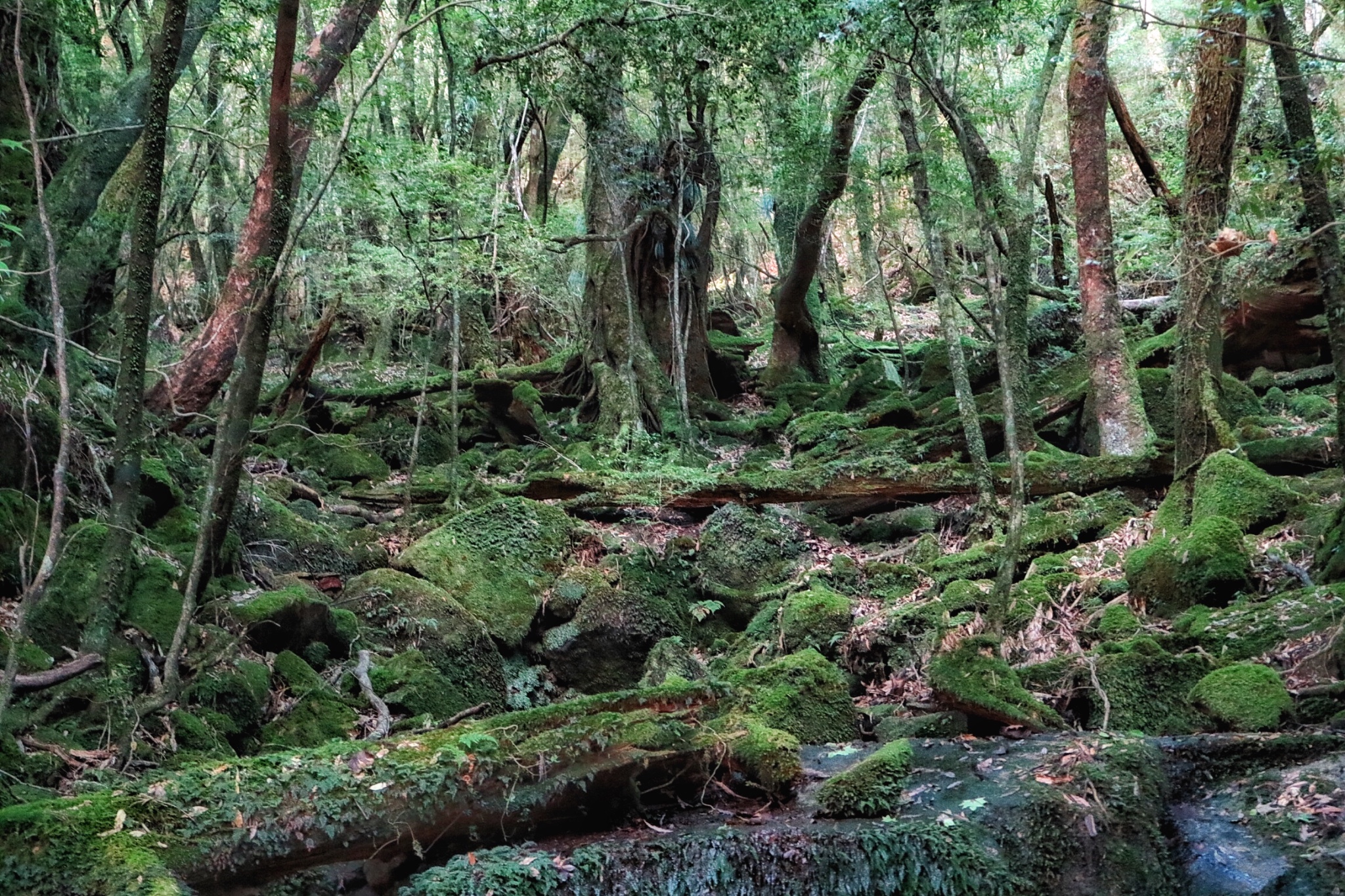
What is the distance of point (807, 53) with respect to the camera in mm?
11297

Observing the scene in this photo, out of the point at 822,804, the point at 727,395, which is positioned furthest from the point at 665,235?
the point at 822,804

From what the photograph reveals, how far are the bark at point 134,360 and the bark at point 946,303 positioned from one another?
265 inches

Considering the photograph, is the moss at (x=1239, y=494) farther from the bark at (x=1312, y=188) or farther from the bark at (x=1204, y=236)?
the bark at (x=1312, y=188)

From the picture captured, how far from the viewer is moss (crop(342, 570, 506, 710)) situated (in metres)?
7.81

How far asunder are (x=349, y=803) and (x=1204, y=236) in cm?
758

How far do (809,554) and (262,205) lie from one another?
21.1 ft

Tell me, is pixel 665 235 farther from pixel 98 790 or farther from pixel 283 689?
pixel 98 790

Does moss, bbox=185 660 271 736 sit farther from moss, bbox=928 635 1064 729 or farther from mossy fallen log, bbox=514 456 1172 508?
mossy fallen log, bbox=514 456 1172 508

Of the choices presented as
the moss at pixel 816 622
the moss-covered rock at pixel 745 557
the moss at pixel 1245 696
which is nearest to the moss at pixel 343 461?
the moss-covered rock at pixel 745 557

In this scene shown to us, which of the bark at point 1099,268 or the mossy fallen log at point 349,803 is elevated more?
the bark at point 1099,268

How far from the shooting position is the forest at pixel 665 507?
438 centimetres

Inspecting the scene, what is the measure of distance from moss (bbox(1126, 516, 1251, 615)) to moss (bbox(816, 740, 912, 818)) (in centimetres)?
316

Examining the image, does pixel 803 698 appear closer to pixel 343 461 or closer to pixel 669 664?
pixel 669 664

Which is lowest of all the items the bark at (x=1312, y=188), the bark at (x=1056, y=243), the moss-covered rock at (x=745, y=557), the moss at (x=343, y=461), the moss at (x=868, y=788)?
the moss at (x=868, y=788)
